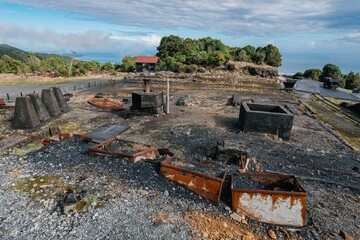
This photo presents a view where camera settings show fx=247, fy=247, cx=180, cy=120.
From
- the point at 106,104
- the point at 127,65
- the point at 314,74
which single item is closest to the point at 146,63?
the point at 127,65

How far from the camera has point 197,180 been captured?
614 centimetres

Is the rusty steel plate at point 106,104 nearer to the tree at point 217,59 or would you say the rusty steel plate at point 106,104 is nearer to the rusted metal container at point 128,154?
the rusted metal container at point 128,154

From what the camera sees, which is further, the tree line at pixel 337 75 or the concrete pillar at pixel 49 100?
the tree line at pixel 337 75

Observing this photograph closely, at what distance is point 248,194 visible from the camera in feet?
17.9

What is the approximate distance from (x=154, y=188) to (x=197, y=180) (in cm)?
112

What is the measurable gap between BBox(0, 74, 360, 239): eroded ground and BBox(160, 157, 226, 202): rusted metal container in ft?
0.62

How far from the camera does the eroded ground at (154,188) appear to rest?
16.5 feet

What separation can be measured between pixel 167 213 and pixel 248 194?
72.3 inches

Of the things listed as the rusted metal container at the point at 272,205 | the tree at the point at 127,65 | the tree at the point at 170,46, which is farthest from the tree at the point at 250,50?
the rusted metal container at the point at 272,205

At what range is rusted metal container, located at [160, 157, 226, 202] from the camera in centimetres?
594

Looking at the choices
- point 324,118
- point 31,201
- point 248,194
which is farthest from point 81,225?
point 324,118

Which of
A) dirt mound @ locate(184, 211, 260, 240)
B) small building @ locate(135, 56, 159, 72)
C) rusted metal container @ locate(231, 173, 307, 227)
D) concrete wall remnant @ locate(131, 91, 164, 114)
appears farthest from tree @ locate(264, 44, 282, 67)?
dirt mound @ locate(184, 211, 260, 240)

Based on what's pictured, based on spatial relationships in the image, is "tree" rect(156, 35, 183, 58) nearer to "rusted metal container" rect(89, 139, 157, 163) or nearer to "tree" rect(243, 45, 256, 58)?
"tree" rect(243, 45, 256, 58)

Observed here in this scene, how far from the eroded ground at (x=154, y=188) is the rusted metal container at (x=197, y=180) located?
190 millimetres
